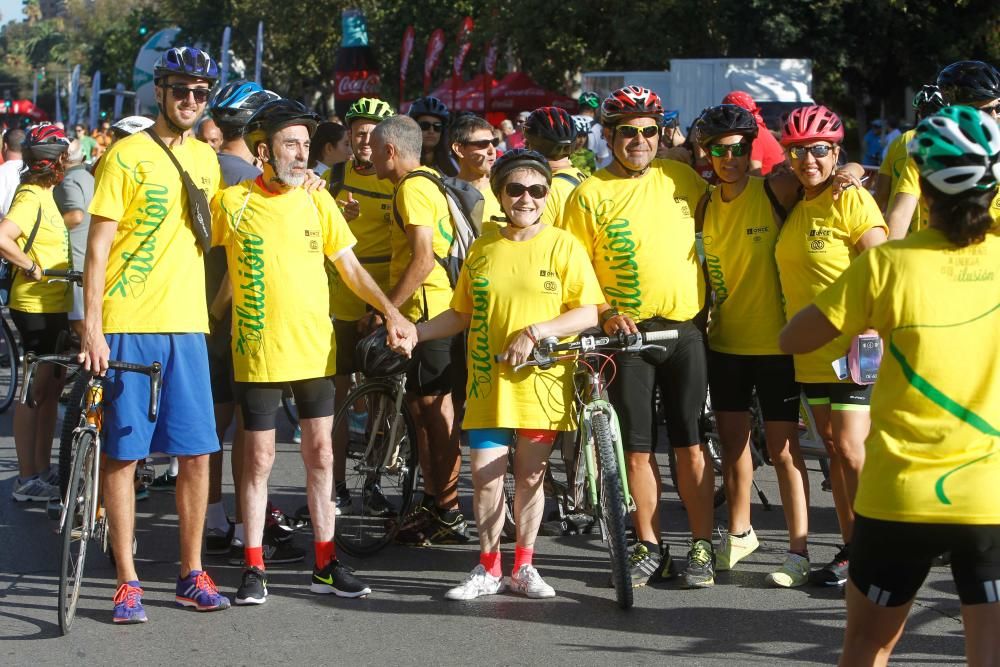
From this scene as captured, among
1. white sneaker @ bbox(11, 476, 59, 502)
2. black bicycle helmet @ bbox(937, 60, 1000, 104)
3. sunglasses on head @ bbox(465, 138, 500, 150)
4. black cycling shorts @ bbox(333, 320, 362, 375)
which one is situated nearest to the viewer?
black bicycle helmet @ bbox(937, 60, 1000, 104)

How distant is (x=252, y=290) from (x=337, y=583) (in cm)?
137

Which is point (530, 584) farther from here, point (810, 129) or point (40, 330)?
point (40, 330)

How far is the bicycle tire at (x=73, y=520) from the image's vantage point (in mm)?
5695

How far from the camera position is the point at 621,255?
252 inches

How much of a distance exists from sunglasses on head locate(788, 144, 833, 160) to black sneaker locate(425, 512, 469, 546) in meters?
2.62

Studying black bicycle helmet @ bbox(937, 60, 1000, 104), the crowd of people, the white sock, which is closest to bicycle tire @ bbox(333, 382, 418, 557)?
the crowd of people

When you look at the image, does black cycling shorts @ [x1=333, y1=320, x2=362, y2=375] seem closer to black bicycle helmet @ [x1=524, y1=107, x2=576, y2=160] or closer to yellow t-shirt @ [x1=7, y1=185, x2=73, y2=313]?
black bicycle helmet @ [x1=524, y1=107, x2=576, y2=160]

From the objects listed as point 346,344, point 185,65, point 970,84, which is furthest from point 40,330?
point 970,84

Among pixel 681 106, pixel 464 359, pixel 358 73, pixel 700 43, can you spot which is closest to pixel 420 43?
pixel 358 73

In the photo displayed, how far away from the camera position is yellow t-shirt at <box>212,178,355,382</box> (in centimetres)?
610

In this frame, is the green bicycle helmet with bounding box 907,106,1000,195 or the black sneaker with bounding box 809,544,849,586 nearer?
the green bicycle helmet with bounding box 907,106,1000,195

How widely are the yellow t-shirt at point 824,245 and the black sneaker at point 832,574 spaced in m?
0.89

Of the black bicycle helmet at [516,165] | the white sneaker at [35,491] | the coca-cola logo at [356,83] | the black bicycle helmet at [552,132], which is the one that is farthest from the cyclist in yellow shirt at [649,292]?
the coca-cola logo at [356,83]

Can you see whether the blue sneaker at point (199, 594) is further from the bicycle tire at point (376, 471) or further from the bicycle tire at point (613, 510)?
the bicycle tire at point (613, 510)
